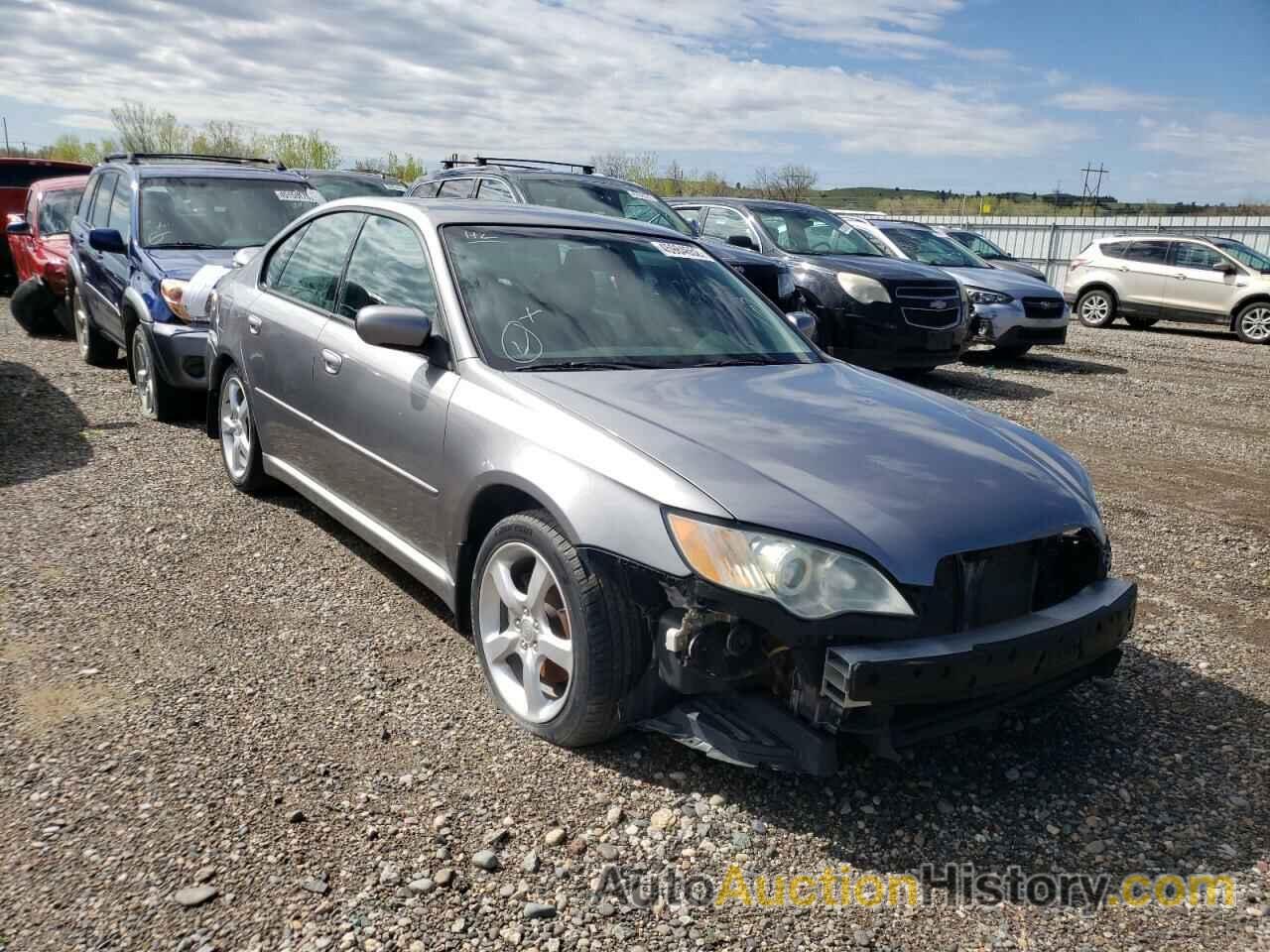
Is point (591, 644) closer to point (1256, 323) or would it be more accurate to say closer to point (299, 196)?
point (299, 196)

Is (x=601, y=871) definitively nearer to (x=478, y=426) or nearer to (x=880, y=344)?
(x=478, y=426)

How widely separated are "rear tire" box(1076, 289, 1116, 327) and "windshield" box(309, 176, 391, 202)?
39.7 feet

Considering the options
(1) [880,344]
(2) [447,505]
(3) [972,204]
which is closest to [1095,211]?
(3) [972,204]

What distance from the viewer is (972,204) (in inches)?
2133

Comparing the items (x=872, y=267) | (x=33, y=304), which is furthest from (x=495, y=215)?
(x=33, y=304)

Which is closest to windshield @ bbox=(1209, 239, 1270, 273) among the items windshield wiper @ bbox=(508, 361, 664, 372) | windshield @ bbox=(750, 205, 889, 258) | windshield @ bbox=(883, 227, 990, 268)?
windshield @ bbox=(883, 227, 990, 268)

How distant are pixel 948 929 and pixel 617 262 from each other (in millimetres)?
2723

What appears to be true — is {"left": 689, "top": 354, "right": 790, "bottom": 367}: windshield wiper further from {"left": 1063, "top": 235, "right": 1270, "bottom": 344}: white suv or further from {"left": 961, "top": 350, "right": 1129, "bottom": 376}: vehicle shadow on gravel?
{"left": 1063, "top": 235, "right": 1270, "bottom": 344}: white suv

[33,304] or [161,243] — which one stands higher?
[161,243]

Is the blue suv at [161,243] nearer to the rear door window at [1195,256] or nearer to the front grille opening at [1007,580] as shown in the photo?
the front grille opening at [1007,580]

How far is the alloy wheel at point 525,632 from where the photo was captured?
10.1 feet

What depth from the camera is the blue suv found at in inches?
270

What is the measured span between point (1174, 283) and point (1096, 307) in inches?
52.3

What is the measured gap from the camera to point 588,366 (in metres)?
3.60
